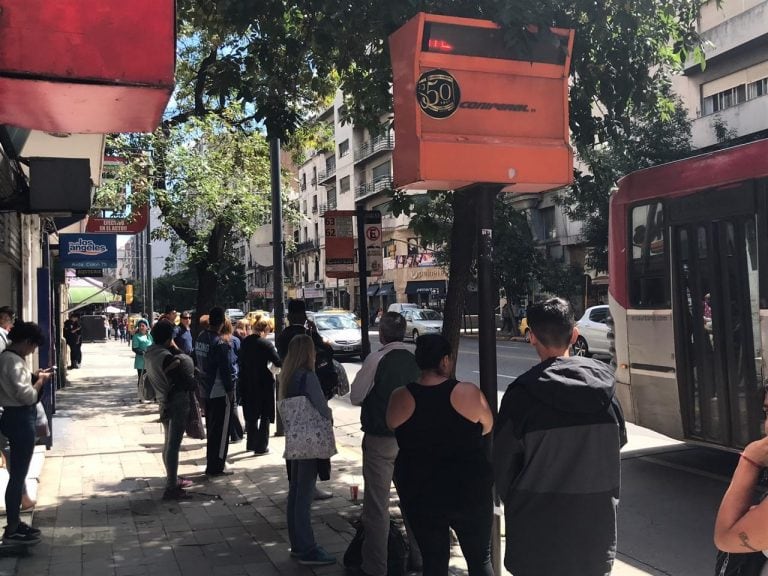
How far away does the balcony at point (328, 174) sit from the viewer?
66.2m

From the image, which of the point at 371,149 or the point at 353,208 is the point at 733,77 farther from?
the point at 353,208

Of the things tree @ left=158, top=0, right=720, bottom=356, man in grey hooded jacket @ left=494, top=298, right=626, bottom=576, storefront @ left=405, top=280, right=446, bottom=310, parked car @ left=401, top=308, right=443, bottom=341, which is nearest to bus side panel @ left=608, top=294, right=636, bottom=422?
tree @ left=158, top=0, right=720, bottom=356

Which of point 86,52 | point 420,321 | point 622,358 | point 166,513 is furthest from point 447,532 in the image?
point 420,321

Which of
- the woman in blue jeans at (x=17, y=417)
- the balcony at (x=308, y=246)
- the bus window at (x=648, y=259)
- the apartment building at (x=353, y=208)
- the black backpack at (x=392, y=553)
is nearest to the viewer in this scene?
Result: the black backpack at (x=392, y=553)

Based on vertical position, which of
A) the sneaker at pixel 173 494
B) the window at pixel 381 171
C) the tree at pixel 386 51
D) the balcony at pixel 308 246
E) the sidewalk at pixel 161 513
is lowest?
the sidewalk at pixel 161 513

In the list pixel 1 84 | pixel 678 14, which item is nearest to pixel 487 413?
pixel 1 84

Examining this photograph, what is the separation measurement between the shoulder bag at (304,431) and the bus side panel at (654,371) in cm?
399

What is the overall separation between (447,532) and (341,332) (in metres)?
19.4

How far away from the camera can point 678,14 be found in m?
7.68

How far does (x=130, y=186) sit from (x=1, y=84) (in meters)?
11.4

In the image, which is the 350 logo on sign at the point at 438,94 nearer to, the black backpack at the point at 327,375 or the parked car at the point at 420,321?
the black backpack at the point at 327,375

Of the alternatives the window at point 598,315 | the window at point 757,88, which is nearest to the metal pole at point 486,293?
the window at point 598,315

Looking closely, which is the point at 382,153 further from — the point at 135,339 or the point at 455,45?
the point at 455,45

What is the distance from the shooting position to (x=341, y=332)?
75.6ft
